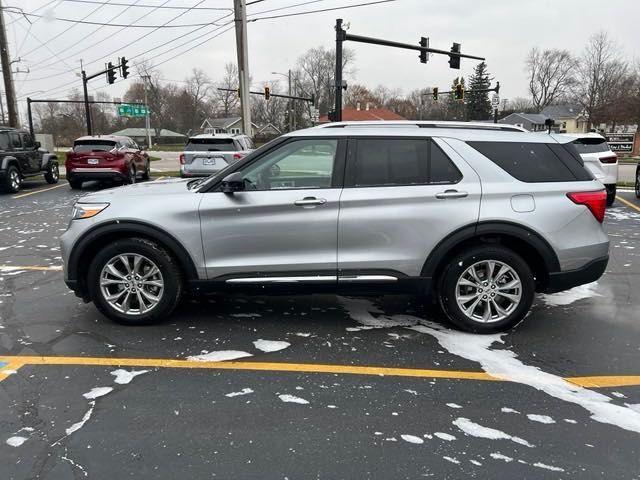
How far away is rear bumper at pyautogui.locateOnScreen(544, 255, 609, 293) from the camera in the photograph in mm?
4395

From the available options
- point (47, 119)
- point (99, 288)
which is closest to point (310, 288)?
point (99, 288)

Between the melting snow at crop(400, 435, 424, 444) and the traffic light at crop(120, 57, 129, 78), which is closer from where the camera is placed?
A: the melting snow at crop(400, 435, 424, 444)

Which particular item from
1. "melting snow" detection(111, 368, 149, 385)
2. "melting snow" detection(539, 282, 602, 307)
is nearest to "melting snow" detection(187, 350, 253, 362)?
"melting snow" detection(111, 368, 149, 385)

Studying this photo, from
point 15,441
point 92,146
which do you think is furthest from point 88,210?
point 92,146

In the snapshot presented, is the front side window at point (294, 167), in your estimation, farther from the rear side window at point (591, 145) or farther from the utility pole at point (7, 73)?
the utility pole at point (7, 73)

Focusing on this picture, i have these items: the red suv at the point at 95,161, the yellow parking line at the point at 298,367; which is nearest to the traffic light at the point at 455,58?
the red suv at the point at 95,161

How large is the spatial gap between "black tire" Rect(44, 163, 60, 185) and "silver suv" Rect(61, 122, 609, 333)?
14.5 meters

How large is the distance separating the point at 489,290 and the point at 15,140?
15.3m

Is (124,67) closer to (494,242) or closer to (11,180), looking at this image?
(11,180)

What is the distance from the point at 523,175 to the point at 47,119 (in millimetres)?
95470

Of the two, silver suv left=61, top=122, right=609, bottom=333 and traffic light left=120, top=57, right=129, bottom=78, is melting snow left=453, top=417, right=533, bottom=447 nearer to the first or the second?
silver suv left=61, top=122, right=609, bottom=333

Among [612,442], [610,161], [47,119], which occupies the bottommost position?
[612,442]

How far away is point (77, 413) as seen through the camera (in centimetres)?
318

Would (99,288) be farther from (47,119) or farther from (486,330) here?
(47,119)
